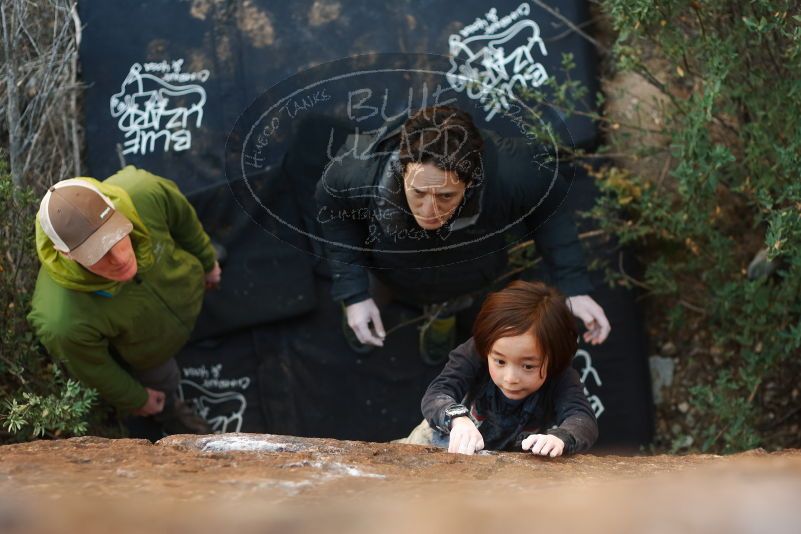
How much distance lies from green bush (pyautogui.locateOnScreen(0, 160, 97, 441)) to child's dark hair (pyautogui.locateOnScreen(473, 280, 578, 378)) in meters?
1.41

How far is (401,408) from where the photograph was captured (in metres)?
4.00

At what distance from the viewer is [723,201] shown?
12.2ft

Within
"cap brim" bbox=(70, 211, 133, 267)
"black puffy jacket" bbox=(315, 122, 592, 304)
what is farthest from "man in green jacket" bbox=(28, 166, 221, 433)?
"black puffy jacket" bbox=(315, 122, 592, 304)

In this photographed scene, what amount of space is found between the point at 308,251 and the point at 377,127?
116 cm

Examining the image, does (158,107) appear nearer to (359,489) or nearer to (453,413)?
(453,413)

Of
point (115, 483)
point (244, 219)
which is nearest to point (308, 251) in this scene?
point (244, 219)

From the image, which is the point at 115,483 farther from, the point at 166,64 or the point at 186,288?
the point at 166,64

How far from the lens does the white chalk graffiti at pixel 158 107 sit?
3932 millimetres

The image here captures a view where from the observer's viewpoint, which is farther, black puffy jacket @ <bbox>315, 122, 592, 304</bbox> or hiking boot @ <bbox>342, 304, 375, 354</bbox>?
hiking boot @ <bbox>342, 304, 375, 354</bbox>

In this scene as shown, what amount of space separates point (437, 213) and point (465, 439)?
741 millimetres

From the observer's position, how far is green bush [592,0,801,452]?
285 cm

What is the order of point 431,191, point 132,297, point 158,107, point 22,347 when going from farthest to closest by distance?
point 158,107
point 22,347
point 132,297
point 431,191

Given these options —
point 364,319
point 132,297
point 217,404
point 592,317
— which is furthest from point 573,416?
point 217,404

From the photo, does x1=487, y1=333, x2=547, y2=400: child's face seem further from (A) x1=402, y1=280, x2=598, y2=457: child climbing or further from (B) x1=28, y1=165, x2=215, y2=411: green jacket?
(B) x1=28, y1=165, x2=215, y2=411: green jacket
